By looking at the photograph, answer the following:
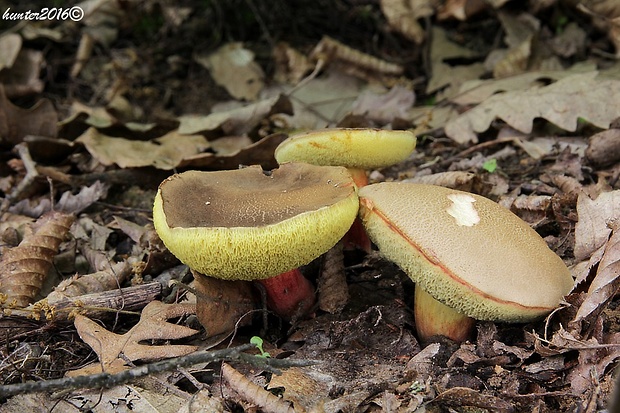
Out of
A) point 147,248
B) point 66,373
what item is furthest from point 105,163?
point 66,373

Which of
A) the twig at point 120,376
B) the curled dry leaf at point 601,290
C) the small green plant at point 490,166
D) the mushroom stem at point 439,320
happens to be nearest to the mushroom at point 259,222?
the twig at point 120,376

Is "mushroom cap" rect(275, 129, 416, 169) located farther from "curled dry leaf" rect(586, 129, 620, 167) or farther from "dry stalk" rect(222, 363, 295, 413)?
"curled dry leaf" rect(586, 129, 620, 167)

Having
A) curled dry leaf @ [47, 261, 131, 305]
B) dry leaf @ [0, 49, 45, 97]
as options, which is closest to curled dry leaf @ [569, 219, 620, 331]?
curled dry leaf @ [47, 261, 131, 305]

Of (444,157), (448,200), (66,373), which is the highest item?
(448,200)

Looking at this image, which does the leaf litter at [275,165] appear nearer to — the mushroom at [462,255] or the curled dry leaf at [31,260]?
the curled dry leaf at [31,260]

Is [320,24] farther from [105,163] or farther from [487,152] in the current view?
[105,163]

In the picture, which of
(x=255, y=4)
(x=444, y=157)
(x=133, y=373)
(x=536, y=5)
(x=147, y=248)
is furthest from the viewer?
(x=255, y=4)
